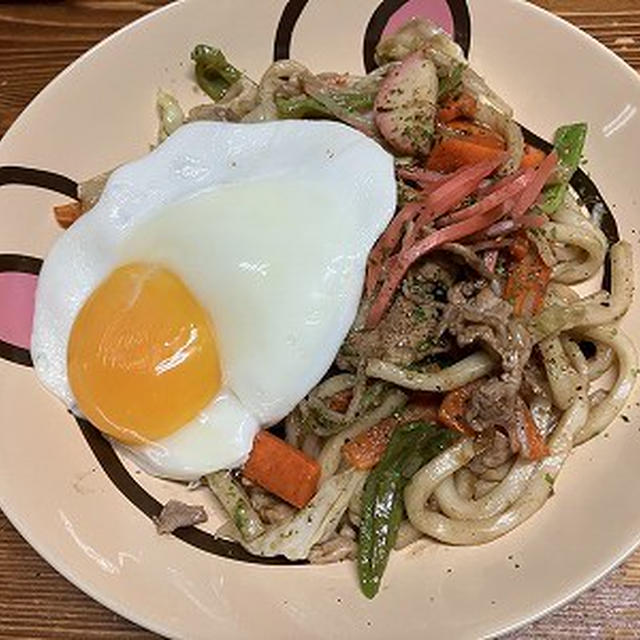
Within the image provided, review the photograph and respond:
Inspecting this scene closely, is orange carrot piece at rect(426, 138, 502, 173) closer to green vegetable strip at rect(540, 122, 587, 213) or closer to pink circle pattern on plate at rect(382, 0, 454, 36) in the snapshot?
green vegetable strip at rect(540, 122, 587, 213)

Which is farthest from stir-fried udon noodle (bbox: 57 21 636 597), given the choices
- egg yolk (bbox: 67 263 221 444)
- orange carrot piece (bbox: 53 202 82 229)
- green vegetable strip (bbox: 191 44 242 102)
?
orange carrot piece (bbox: 53 202 82 229)

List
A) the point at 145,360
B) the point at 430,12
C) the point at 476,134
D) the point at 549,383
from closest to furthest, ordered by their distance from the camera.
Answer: the point at 145,360 → the point at 549,383 → the point at 476,134 → the point at 430,12

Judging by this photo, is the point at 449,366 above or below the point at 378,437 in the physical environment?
above

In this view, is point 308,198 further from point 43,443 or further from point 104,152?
point 43,443

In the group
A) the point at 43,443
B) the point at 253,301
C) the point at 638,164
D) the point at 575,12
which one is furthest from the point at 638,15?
the point at 43,443

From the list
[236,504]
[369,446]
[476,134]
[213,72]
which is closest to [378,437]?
[369,446]

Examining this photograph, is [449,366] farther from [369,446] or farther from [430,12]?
[430,12]

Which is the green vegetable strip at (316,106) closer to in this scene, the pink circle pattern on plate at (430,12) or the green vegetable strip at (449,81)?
the green vegetable strip at (449,81)

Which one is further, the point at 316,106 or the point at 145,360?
the point at 316,106
